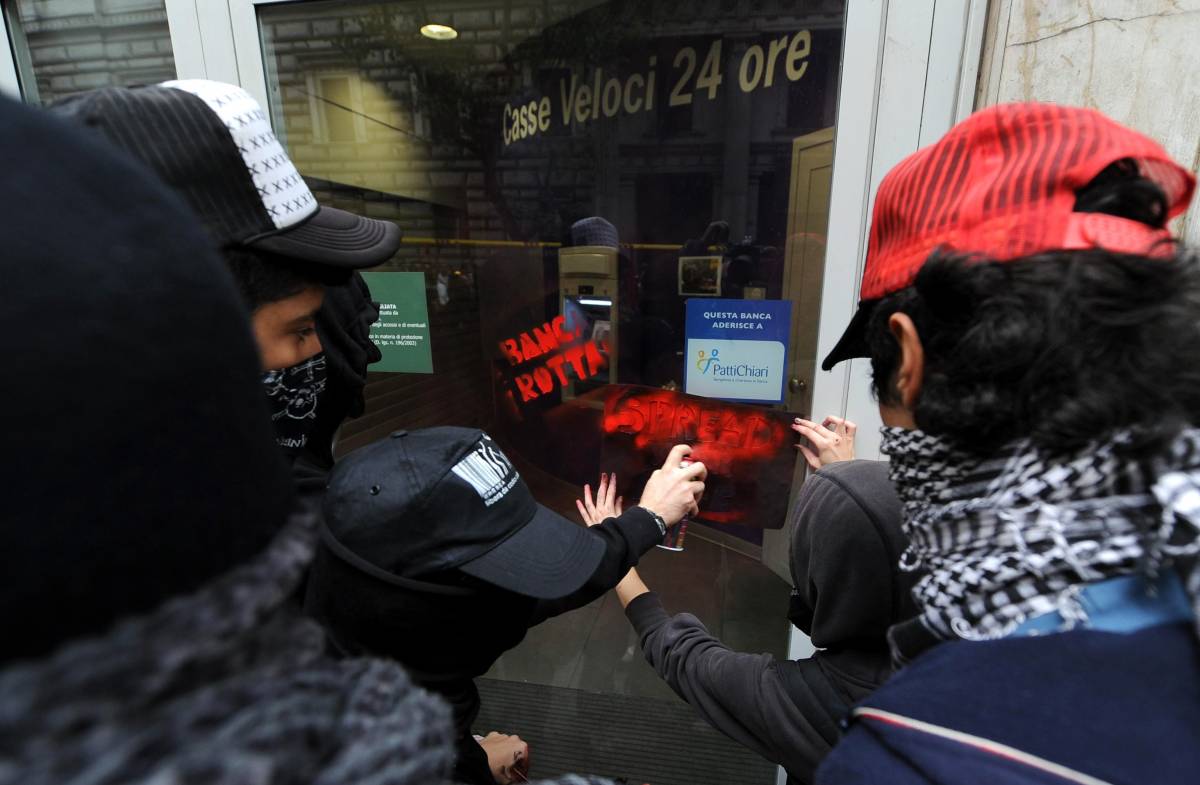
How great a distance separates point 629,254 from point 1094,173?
1728mm

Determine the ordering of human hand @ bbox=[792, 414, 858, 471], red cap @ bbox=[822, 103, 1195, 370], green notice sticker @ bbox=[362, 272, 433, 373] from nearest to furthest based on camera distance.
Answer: red cap @ bbox=[822, 103, 1195, 370], human hand @ bbox=[792, 414, 858, 471], green notice sticker @ bbox=[362, 272, 433, 373]

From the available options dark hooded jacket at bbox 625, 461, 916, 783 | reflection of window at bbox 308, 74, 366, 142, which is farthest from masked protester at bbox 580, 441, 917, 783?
reflection of window at bbox 308, 74, 366, 142

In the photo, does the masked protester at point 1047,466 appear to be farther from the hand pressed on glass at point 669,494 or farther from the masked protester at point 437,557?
the hand pressed on glass at point 669,494

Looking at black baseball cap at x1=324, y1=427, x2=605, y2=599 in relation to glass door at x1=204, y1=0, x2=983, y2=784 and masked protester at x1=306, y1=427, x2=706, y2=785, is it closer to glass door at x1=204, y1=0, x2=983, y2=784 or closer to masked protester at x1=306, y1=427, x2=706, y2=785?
masked protester at x1=306, y1=427, x2=706, y2=785

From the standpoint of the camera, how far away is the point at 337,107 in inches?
93.8

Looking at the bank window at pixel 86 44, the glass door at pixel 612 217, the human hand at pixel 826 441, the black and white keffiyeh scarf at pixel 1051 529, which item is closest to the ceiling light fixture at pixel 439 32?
the glass door at pixel 612 217

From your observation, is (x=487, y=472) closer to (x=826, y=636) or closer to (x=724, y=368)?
(x=826, y=636)

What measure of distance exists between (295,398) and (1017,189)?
1405mm

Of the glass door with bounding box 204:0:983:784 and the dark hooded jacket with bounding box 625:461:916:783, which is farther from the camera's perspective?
the glass door with bounding box 204:0:983:784

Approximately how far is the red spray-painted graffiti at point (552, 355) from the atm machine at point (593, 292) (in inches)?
1.5

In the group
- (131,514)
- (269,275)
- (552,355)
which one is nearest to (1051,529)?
(131,514)

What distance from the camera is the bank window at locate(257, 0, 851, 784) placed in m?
1.92

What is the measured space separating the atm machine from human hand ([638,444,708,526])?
0.93 metres

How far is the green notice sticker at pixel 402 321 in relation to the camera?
229 cm
